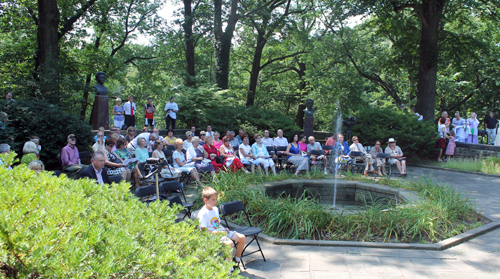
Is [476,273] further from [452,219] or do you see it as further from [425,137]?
[425,137]

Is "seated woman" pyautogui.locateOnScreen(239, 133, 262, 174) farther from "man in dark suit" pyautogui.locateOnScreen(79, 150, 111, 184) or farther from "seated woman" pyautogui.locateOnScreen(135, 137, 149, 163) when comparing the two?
"man in dark suit" pyautogui.locateOnScreen(79, 150, 111, 184)

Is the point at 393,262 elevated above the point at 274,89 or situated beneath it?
situated beneath

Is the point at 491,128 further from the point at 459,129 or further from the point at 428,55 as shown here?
the point at 428,55

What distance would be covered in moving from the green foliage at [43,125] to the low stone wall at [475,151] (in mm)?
15055

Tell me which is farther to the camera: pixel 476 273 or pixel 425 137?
pixel 425 137

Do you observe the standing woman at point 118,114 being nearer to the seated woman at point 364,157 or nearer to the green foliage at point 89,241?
the seated woman at point 364,157

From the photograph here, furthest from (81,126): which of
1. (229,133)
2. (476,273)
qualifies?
(476,273)

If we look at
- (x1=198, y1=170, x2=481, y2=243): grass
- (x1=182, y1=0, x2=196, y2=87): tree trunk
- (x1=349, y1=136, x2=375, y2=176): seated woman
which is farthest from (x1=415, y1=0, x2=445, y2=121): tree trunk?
(x1=198, y1=170, x2=481, y2=243): grass

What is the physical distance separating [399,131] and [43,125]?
41.4ft

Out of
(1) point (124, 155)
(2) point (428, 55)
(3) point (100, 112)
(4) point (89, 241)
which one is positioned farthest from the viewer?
(2) point (428, 55)

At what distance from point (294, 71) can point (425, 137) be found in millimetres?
18594

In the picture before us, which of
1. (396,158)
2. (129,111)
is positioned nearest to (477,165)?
(396,158)

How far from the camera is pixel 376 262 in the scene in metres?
5.38

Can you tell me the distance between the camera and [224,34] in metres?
21.1
